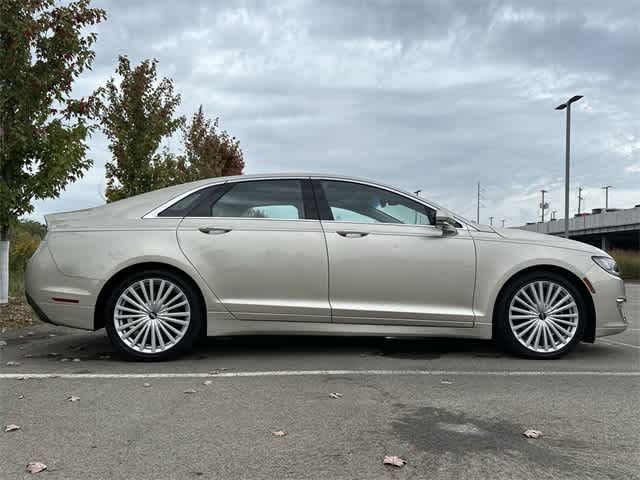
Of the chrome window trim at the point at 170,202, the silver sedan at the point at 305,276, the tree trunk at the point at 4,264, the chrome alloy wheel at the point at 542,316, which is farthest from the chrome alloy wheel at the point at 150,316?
the tree trunk at the point at 4,264

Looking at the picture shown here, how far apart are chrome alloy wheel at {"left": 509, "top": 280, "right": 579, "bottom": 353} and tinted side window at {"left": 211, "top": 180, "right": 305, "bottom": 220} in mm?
2089

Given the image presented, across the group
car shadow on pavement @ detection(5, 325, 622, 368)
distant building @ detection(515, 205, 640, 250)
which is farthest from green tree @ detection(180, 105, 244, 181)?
distant building @ detection(515, 205, 640, 250)

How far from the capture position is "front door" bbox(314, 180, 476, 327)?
17.2ft

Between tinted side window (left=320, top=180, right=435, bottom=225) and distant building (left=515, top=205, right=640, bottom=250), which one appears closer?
tinted side window (left=320, top=180, right=435, bottom=225)

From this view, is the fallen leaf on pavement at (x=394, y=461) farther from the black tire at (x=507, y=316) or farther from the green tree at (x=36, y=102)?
the green tree at (x=36, y=102)

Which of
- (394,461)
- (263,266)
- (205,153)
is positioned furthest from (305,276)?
(205,153)

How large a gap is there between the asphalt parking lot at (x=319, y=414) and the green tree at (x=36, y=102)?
3434 mm

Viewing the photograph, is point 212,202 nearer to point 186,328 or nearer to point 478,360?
point 186,328

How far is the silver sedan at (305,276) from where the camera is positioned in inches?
204

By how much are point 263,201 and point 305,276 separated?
2.64 ft

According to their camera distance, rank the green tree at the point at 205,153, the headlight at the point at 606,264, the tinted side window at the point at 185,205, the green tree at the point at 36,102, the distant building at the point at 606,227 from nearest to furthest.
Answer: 1. the tinted side window at the point at 185,205
2. the headlight at the point at 606,264
3. the green tree at the point at 36,102
4. the green tree at the point at 205,153
5. the distant building at the point at 606,227

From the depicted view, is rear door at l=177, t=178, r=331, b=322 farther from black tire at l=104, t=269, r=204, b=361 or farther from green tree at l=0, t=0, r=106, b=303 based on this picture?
green tree at l=0, t=0, r=106, b=303

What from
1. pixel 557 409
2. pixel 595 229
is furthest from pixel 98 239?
pixel 595 229

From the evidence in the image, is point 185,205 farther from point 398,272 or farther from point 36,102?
point 36,102
